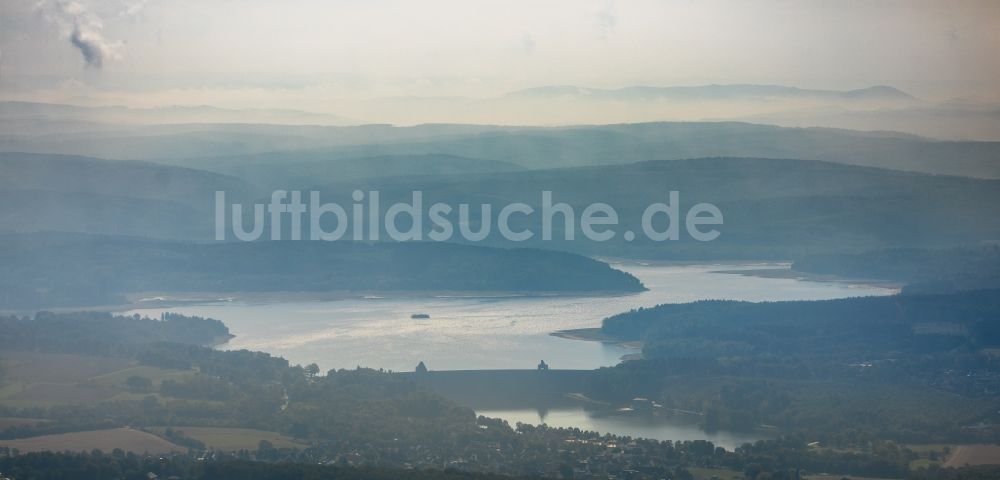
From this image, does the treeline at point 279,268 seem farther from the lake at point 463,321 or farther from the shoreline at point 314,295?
the lake at point 463,321

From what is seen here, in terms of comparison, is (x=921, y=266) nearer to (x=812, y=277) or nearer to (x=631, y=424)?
(x=812, y=277)

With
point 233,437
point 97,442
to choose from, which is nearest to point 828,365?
point 233,437

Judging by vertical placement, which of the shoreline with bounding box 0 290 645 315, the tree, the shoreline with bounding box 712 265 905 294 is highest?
the shoreline with bounding box 712 265 905 294

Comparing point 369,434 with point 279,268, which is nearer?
point 369,434

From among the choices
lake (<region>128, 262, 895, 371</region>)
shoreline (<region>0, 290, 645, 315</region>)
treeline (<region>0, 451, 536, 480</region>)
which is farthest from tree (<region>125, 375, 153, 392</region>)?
shoreline (<region>0, 290, 645, 315</region>)

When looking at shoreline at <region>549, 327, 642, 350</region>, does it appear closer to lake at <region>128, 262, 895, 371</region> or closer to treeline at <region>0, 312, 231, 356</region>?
lake at <region>128, 262, 895, 371</region>

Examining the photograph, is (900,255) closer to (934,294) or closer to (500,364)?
(934,294)

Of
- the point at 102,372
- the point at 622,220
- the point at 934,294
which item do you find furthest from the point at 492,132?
the point at 102,372
